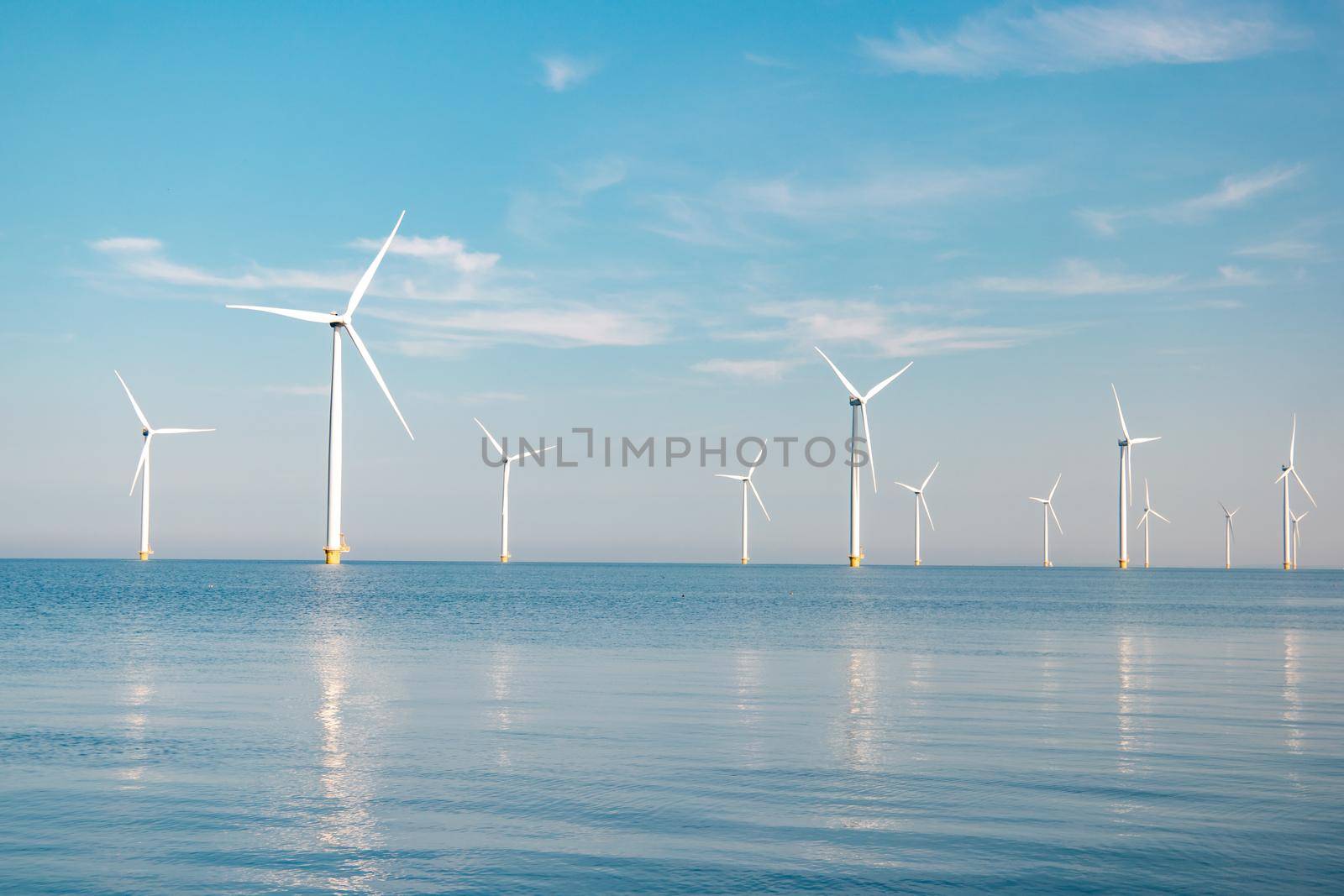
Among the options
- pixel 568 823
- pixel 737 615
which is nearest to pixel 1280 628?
pixel 737 615

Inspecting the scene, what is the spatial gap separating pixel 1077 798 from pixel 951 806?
1837 mm

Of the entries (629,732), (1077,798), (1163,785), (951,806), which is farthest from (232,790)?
(1163,785)

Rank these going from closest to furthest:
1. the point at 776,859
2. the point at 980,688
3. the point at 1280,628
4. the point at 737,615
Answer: the point at 776,859 < the point at 980,688 < the point at 1280,628 < the point at 737,615

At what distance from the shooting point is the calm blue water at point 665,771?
508 inches

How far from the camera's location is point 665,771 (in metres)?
18.3

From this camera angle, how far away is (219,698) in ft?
91.0

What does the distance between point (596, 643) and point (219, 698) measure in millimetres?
21372

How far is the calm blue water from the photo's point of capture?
1291 cm

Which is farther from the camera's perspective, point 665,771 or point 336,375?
point 336,375

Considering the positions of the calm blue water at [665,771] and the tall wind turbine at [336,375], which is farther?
the tall wind turbine at [336,375]

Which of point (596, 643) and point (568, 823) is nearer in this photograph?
point (568, 823)

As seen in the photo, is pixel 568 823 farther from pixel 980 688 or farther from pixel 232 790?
pixel 980 688

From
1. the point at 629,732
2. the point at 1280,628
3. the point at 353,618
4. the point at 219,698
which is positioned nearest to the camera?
the point at 629,732

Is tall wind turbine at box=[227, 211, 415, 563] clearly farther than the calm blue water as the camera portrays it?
Yes
